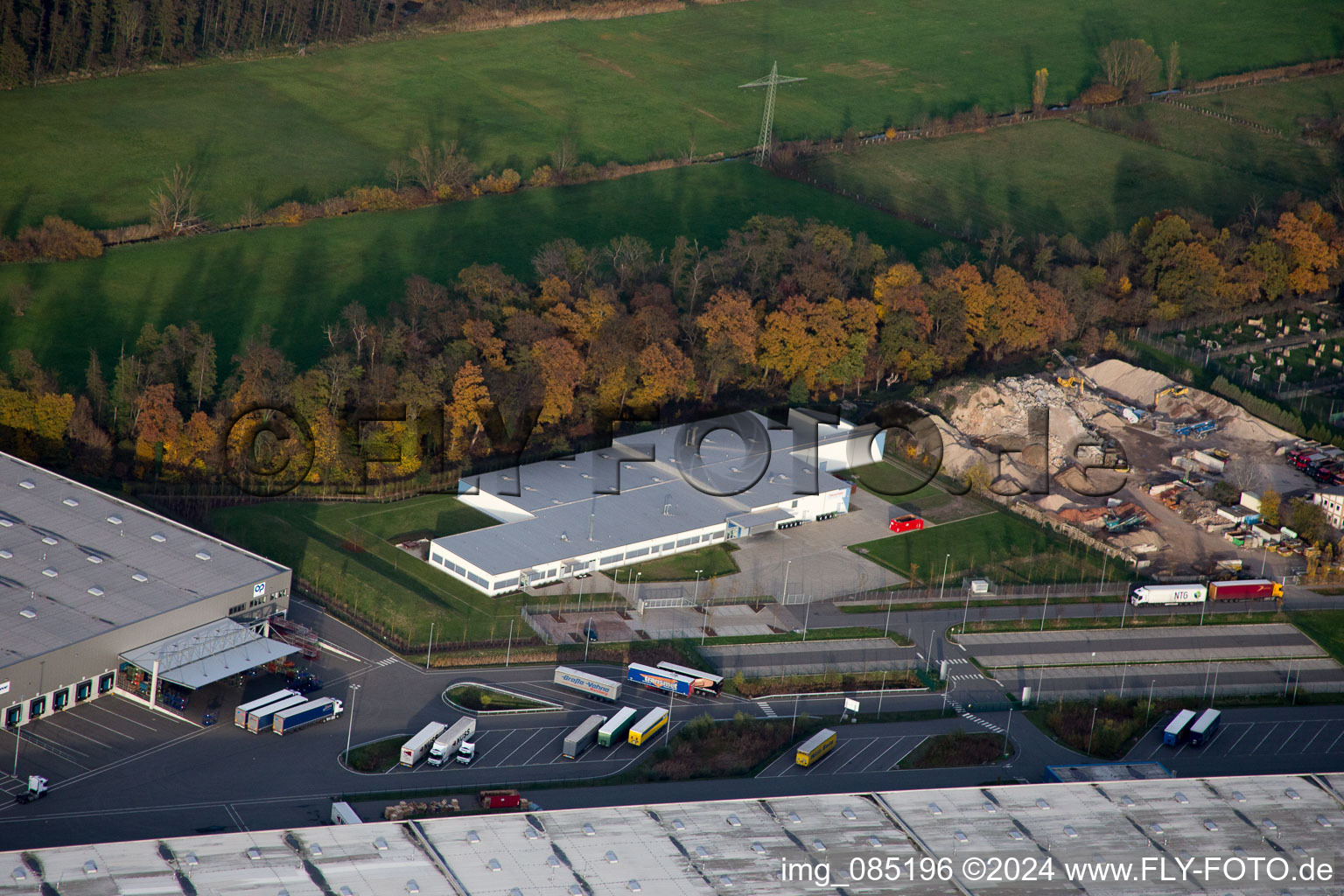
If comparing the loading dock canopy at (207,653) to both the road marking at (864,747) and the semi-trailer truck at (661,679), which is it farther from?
the road marking at (864,747)

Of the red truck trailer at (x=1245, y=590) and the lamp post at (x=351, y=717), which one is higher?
the red truck trailer at (x=1245, y=590)

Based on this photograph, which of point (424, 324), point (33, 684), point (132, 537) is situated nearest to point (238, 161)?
point (424, 324)

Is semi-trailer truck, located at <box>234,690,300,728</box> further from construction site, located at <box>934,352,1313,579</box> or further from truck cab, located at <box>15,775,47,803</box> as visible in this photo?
construction site, located at <box>934,352,1313,579</box>

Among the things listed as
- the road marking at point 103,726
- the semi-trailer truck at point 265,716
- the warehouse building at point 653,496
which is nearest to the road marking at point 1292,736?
the warehouse building at point 653,496

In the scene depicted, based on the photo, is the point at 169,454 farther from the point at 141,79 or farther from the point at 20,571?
the point at 141,79

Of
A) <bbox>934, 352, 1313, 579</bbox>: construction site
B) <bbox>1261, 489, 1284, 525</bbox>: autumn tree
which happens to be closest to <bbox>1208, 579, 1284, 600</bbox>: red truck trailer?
<bbox>934, 352, 1313, 579</bbox>: construction site

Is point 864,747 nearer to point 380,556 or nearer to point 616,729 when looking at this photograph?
point 616,729
